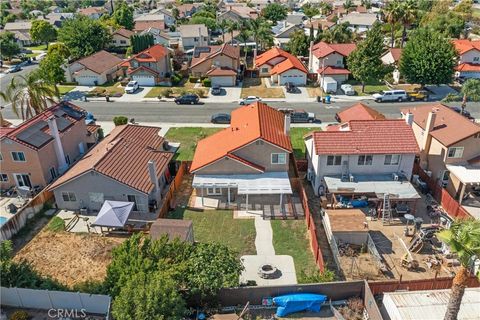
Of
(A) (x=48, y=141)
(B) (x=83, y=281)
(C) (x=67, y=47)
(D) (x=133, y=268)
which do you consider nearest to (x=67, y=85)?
(C) (x=67, y=47)

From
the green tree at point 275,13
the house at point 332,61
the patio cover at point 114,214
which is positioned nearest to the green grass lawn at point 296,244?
the patio cover at point 114,214

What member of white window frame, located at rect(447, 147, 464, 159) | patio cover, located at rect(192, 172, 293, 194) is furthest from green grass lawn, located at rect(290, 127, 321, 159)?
white window frame, located at rect(447, 147, 464, 159)

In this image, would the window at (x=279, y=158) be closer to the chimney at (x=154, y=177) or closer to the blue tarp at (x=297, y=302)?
the chimney at (x=154, y=177)

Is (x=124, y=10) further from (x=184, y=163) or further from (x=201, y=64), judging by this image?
(x=184, y=163)

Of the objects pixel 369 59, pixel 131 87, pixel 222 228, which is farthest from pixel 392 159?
pixel 131 87

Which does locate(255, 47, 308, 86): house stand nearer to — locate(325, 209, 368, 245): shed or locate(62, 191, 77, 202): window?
locate(325, 209, 368, 245): shed
